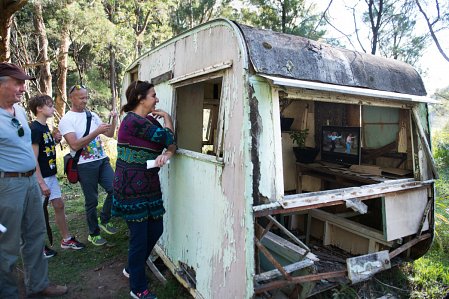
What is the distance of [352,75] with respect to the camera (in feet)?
9.43

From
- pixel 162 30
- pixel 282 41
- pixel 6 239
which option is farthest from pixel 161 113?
pixel 162 30

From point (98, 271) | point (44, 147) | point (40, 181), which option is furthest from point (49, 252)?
point (44, 147)

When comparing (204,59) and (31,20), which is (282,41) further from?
(31,20)

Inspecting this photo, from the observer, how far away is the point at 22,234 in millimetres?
2984

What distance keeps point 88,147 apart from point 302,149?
308cm

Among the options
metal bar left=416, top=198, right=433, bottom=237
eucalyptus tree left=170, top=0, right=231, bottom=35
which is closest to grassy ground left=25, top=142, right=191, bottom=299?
metal bar left=416, top=198, right=433, bottom=237

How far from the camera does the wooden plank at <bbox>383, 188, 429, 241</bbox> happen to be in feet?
11.0

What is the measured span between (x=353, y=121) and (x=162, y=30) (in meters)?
17.0

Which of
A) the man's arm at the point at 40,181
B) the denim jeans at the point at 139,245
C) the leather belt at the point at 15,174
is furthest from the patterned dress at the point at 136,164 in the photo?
the man's arm at the point at 40,181

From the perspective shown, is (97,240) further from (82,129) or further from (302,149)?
(302,149)

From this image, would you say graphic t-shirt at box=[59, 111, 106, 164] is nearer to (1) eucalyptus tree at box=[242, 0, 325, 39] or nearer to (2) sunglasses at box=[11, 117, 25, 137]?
(2) sunglasses at box=[11, 117, 25, 137]

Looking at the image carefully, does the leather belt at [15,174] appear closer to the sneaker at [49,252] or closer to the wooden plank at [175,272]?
the wooden plank at [175,272]

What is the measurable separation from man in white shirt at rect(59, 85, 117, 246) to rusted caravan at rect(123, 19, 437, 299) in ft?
2.90

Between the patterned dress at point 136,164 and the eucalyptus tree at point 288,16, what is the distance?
9.06 meters
